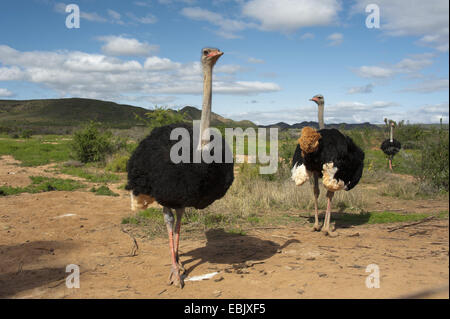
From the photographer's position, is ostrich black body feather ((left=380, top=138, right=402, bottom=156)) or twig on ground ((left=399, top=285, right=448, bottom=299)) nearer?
twig on ground ((left=399, top=285, right=448, bottom=299))

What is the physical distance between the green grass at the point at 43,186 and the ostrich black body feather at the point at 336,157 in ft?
25.2

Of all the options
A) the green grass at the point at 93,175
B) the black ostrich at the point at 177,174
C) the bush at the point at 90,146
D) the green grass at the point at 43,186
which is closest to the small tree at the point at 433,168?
the black ostrich at the point at 177,174

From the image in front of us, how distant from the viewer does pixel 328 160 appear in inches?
262

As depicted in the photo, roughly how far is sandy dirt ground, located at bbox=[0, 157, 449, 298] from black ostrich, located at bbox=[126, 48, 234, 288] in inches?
25.4

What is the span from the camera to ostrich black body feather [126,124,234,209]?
4480 mm

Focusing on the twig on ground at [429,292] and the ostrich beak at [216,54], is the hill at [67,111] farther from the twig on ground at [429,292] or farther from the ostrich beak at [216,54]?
the twig on ground at [429,292]

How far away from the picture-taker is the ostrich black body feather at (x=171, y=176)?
448 centimetres

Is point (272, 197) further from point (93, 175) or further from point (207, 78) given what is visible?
point (93, 175)

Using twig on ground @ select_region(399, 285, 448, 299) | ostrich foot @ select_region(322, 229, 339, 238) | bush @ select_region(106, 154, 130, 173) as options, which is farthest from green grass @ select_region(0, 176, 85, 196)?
twig on ground @ select_region(399, 285, 448, 299)

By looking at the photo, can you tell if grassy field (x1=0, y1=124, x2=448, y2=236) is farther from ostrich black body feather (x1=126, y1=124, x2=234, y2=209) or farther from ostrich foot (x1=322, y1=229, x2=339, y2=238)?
ostrich black body feather (x1=126, y1=124, x2=234, y2=209)

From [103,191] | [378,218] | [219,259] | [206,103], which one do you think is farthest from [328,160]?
[103,191]

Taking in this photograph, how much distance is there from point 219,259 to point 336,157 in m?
2.73
